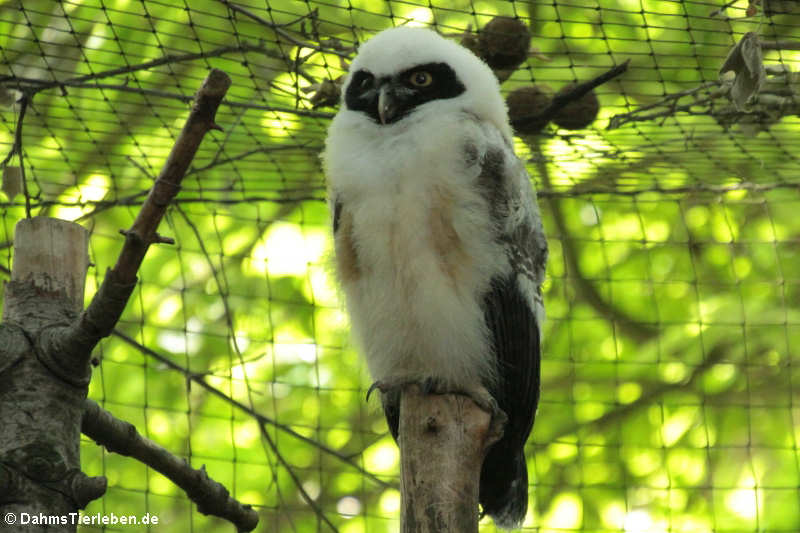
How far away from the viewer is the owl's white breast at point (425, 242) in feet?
9.75

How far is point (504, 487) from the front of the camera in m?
3.16

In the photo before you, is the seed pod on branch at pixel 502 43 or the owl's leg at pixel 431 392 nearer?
the owl's leg at pixel 431 392

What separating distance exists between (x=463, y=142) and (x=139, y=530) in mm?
3550

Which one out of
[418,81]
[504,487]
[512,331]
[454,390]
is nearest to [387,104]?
[418,81]

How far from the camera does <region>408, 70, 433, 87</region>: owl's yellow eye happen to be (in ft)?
10.6

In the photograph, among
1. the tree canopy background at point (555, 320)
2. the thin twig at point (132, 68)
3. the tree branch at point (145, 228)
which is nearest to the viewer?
the tree branch at point (145, 228)

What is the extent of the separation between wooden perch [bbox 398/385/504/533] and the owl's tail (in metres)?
0.29

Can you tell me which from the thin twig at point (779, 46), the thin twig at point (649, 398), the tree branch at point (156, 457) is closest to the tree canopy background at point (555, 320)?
the thin twig at point (649, 398)

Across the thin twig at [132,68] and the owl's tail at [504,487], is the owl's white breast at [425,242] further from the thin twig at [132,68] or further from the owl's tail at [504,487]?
the thin twig at [132,68]

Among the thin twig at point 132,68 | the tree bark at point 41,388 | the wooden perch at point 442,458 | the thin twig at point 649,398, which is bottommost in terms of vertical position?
the thin twig at point 649,398

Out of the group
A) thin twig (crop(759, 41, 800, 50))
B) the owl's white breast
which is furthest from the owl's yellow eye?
thin twig (crop(759, 41, 800, 50))

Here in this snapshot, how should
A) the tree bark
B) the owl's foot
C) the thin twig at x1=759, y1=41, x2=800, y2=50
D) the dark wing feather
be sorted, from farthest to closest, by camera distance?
the thin twig at x1=759, y1=41, x2=800, y2=50 → the dark wing feather → the owl's foot → the tree bark

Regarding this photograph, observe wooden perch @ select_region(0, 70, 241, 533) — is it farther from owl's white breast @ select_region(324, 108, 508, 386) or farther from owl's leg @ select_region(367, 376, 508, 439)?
owl's white breast @ select_region(324, 108, 508, 386)

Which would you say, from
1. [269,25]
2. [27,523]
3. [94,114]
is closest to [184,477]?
[27,523]
